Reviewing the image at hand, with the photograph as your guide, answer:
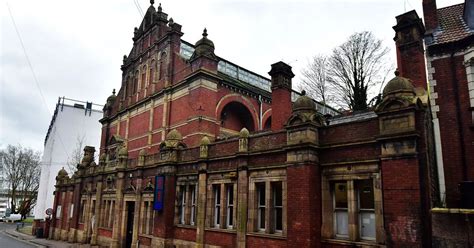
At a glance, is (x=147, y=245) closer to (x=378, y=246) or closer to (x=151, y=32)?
(x=378, y=246)

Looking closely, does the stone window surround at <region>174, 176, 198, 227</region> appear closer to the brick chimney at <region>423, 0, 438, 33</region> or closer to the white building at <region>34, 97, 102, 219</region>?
the brick chimney at <region>423, 0, 438, 33</region>

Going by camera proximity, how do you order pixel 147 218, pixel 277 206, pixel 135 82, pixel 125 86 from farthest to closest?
1. pixel 125 86
2. pixel 135 82
3. pixel 147 218
4. pixel 277 206

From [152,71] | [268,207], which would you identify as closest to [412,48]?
[268,207]

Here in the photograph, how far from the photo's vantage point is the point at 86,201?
92.0 ft

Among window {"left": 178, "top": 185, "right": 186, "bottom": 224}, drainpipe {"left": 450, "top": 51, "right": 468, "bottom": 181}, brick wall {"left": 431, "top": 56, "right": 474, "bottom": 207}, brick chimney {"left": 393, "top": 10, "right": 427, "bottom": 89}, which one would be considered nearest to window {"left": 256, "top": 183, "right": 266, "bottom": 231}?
window {"left": 178, "top": 185, "right": 186, "bottom": 224}

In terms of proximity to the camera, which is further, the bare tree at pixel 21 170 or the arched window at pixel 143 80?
the bare tree at pixel 21 170

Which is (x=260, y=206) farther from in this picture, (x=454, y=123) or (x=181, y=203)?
(x=454, y=123)

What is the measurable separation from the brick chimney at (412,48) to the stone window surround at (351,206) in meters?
4.66

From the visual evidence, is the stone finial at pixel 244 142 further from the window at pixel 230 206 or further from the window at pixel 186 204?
the window at pixel 186 204

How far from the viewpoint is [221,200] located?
15336 mm

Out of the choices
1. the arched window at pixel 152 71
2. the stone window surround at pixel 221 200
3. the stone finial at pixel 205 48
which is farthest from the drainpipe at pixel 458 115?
the arched window at pixel 152 71

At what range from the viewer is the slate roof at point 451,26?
13.8m

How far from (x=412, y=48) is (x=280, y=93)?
247 inches

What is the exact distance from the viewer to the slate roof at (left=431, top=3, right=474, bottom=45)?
13.8m
